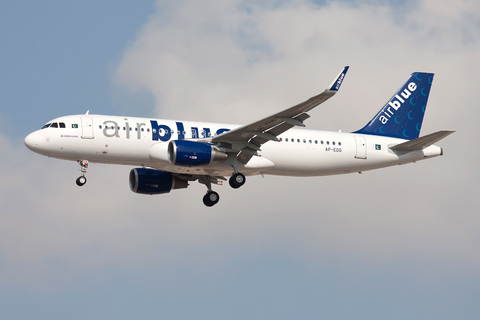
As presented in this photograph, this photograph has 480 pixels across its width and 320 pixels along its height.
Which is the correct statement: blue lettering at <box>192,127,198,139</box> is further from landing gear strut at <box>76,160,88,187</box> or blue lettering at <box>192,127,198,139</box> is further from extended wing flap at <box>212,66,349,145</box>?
landing gear strut at <box>76,160,88,187</box>

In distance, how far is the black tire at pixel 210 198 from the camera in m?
46.4

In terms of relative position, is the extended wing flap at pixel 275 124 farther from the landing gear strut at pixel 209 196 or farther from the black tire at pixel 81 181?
the black tire at pixel 81 181

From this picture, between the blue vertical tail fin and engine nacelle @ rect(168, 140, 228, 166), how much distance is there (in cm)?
1157

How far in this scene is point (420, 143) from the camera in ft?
149

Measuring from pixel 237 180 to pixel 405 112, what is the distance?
45.8 ft

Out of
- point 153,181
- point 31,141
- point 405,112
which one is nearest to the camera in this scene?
point 31,141

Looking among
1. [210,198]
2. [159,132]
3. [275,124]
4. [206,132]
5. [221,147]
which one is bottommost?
[210,198]

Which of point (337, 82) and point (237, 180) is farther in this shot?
point (237, 180)

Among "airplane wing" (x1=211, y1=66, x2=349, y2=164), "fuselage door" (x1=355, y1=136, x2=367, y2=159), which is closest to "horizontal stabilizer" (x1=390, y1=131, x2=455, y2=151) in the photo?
"fuselage door" (x1=355, y1=136, x2=367, y2=159)

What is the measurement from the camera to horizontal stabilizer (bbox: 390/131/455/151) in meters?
43.7

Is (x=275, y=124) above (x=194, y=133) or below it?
below

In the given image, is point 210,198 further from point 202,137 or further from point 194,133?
point 194,133

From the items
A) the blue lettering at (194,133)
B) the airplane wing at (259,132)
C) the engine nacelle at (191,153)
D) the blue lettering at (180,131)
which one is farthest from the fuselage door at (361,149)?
the blue lettering at (180,131)

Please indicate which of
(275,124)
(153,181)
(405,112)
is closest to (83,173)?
(153,181)
